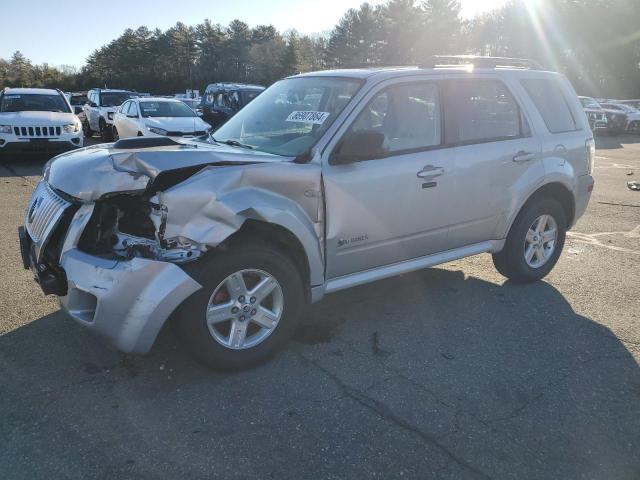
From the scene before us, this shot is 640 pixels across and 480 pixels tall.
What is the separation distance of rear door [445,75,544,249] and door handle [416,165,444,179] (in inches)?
8.0

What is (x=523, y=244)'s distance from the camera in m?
4.98

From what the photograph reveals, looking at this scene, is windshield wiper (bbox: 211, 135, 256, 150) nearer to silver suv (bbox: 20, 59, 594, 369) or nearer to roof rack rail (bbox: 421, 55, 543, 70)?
silver suv (bbox: 20, 59, 594, 369)

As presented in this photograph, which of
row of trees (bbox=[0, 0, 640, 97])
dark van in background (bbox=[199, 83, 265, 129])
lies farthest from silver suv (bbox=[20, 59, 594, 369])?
row of trees (bbox=[0, 0, 640, 97])

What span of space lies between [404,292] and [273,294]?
175 cm

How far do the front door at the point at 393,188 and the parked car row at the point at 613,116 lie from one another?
79.9 feet

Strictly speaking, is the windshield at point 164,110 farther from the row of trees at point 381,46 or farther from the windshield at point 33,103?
the row of trees at point 381,46

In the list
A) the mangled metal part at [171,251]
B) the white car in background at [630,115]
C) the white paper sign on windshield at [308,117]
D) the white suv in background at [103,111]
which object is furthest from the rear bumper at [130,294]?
the white car in background at [630,115]

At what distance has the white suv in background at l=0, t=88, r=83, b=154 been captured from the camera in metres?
11.7

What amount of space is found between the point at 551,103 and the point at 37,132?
10.9m

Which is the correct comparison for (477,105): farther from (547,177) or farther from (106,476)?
(106,476)

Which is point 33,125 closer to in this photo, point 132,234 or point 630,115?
point 132,234

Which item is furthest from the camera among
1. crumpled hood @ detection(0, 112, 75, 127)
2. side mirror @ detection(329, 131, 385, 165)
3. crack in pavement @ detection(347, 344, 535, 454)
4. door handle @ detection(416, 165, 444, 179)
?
crumpled hood @ detection(0, 112, 75, 127)

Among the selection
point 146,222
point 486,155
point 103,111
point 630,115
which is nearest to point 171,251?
point 146,222

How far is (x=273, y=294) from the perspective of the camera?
3.49 metres
